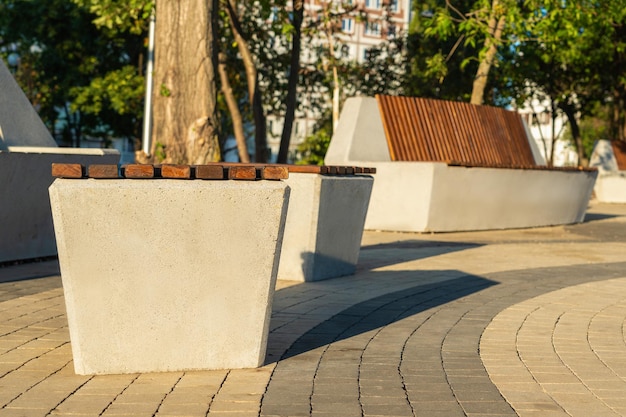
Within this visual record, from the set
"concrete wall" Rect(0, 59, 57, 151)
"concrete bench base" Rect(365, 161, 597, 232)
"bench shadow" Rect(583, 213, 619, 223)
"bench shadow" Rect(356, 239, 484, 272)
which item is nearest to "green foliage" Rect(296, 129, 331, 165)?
"bench shadow" Rect(583, 213, 619, 223)

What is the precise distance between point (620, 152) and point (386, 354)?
36327 mm

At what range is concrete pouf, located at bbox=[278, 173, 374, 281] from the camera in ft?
34.3

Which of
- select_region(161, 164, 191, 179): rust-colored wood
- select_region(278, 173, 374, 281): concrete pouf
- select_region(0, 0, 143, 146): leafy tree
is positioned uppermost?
select_region(161, 164, 191, 179): rust-colored wood

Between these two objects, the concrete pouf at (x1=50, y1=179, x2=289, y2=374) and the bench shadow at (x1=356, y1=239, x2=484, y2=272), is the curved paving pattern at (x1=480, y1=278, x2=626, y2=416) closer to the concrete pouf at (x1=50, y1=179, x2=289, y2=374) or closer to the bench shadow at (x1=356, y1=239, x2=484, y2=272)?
the concrete pouf at (x1=50, y1=179, x2=289, y2=374)

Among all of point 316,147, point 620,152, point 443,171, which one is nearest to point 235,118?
point 316,147

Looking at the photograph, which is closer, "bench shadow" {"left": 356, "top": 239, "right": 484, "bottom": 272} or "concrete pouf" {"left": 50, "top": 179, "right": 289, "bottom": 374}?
"concrete pouf" {"left": 50, "top": 179, "right": 289, "bottom": 374}

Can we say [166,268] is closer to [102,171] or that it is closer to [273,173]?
[102,171]

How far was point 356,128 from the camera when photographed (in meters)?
19.0

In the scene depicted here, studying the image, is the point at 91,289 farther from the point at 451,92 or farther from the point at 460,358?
the point at 451,92

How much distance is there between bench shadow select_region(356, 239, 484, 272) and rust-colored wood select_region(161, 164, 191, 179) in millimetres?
6183

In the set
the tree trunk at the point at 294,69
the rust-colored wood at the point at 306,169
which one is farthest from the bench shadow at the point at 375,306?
the tree trunk at the point at 294,69

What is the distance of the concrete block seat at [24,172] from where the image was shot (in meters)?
11.1

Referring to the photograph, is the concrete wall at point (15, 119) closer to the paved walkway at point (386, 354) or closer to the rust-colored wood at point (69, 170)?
the paved walkway at point (386, 354)

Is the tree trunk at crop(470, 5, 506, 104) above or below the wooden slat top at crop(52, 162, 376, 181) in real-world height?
below
